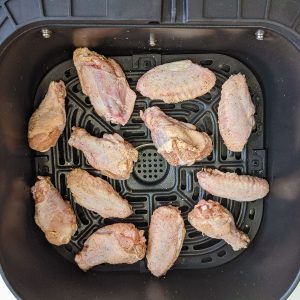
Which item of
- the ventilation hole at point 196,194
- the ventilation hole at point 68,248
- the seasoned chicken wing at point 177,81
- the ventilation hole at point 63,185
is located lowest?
the ventilation hole at point 68,248

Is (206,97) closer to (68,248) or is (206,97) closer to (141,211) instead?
(141,211)

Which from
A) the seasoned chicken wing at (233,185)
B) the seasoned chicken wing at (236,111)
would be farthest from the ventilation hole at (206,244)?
the seasoned chicken wing at (236,111)

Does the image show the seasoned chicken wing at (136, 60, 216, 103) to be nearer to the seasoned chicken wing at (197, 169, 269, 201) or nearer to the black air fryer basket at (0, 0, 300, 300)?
the black air fryer basket at (0, 0, 300, 300)

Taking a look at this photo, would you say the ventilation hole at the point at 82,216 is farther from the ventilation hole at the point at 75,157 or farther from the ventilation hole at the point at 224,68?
the ventilation hole at the point at 224,68

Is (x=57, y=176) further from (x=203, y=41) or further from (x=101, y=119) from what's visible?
(x=203, y=41)

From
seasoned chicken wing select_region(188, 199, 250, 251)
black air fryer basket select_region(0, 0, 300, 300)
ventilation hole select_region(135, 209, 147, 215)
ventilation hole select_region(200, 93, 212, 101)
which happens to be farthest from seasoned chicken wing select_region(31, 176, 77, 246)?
ventilation hole select_region(200, 93, 212, 101)

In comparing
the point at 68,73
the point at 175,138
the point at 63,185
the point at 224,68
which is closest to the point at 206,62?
the point at 224,68
